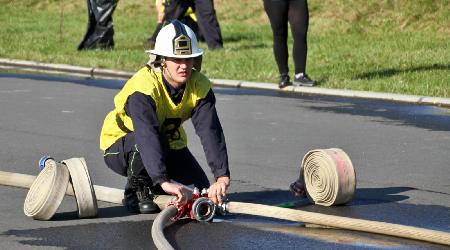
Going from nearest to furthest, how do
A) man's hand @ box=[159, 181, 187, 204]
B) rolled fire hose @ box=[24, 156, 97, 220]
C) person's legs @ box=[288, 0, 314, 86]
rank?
1. man's hand @ box=[159, 181, 187, 204]
2. rolled fire hose @ box=[24, 156, 97, 220]
3. person's legs @ box=[288, 0, 314, 86]

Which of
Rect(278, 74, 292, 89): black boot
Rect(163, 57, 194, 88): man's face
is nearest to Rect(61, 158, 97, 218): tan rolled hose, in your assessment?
Rect(163, 57, 194, 88): man's face

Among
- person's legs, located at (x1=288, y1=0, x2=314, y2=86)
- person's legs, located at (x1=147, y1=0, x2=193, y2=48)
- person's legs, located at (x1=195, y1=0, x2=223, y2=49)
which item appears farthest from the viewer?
person's legs, located at (x1=147, y1=0, x2=193, y2=48)

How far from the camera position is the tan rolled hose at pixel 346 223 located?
635cm

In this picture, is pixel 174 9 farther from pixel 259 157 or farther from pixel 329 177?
pixel 329 177

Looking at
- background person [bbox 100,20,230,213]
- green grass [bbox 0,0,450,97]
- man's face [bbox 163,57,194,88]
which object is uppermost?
man's face [bbox 163,57,194,88]

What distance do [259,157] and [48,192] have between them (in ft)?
10.1

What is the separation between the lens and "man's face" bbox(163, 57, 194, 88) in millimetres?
7066

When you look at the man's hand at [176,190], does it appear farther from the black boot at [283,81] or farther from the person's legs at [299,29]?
the black boot at [283,81]

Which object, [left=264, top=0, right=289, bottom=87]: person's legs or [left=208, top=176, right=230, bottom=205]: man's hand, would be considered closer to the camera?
[left=208, top=176, right=230, bottom=205]: man's hand

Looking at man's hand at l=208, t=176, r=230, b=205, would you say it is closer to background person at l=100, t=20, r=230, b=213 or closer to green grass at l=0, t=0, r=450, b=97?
background person at l=100, t=20, r=230, b=213

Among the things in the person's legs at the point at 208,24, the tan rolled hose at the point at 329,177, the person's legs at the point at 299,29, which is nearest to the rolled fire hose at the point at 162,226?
the tan rolled hose at the point at 329,177

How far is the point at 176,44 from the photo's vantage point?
7.03m

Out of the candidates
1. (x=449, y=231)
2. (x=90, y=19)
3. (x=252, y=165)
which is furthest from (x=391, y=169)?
(x=90, y=19)

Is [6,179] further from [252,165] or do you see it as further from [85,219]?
[252,165]
